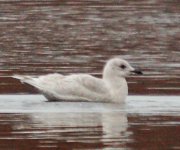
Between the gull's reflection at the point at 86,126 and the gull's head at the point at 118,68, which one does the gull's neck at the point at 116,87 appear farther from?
the gull's reflection at the point at 86,126

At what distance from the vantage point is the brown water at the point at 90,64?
14414 millimetres

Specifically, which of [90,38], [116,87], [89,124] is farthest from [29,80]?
[90,38]

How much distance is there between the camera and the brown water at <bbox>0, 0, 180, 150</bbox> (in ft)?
47.3

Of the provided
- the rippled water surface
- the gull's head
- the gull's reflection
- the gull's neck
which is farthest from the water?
the rippled water surface

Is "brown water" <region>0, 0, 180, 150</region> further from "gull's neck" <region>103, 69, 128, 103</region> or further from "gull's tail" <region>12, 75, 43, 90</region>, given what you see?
"gull's tail" <region>12, 75, 43, 90</region>

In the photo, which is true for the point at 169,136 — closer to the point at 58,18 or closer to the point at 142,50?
the point at 142,50

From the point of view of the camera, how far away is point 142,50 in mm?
24859

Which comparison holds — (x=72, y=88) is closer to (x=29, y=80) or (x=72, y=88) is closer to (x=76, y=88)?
(x=76, y=88)

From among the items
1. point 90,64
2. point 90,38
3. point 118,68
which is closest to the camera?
point 118,68

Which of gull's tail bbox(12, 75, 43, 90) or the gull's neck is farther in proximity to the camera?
the gull's neck

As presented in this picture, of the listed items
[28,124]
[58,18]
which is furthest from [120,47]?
[28,124]

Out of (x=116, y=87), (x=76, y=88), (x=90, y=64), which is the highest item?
(x=76, y=88)

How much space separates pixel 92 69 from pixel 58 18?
9.62 m

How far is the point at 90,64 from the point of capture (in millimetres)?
22625
